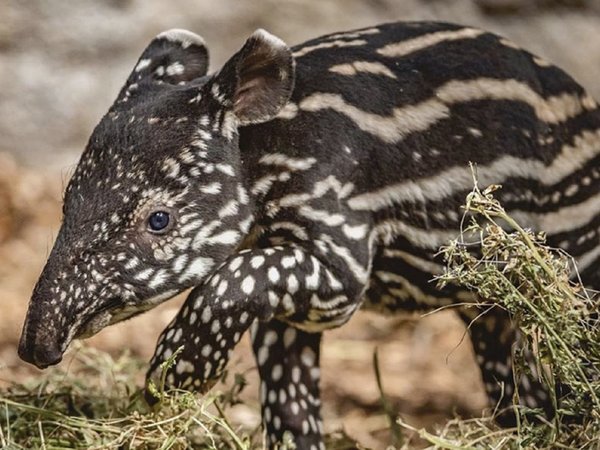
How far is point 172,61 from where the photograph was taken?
520 cm

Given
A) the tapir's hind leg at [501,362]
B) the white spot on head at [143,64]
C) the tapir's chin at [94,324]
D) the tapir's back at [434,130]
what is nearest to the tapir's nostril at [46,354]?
the tapir's chin at [94,324]

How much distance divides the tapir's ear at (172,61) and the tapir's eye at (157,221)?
674mm

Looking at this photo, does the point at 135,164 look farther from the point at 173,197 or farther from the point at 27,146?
the point at 27,146

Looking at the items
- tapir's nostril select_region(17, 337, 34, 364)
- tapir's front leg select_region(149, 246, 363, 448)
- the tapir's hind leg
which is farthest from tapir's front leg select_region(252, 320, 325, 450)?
tapir's nostril select_region(17, 337, 34, 364)

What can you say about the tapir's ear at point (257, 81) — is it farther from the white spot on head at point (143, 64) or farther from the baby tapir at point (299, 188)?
the white spot on head at point (143, 64)

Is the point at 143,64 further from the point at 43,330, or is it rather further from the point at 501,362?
the point at 501,362

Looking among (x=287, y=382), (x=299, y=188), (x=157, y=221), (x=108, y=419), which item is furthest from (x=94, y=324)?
(x=287, y=382)

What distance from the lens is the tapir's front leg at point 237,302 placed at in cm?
463

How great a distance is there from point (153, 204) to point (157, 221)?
0.21 feet

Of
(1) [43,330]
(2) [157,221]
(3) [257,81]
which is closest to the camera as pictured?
(1) [43,330]

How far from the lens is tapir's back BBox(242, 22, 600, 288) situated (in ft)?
16.0

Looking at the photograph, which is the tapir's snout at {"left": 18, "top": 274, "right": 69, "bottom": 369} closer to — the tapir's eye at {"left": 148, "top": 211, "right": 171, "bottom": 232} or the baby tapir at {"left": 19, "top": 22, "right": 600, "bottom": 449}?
the baby tapir at {"left": 19, "top": 22, "right": 600, "bottom": 449}

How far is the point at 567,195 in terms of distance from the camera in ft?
17.2

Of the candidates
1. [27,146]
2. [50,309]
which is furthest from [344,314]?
[27,146]
